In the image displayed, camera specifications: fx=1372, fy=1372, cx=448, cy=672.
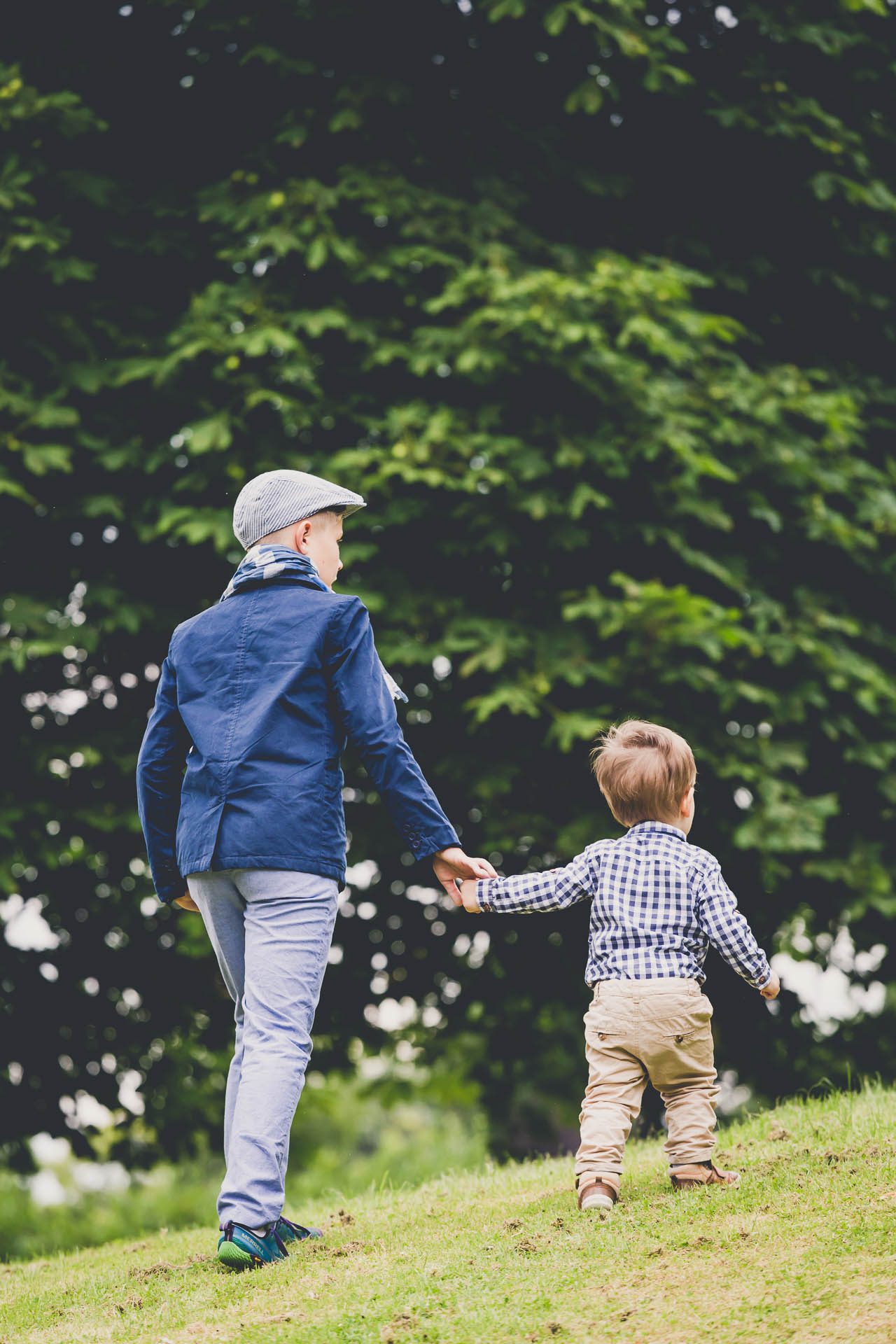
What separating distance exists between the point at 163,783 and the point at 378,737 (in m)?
0.75

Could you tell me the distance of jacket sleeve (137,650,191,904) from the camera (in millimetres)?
4094

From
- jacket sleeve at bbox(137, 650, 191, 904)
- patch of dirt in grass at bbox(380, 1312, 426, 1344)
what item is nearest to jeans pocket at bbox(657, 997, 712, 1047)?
patch of dirt in grass at bbox(380, 1312, 426, 1344)

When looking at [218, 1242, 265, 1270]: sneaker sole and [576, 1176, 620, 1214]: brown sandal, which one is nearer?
[218, 1242, 265, 1270]: sneaker sole

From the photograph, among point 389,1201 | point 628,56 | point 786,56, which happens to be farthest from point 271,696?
point 786,56

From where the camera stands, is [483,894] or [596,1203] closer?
[596,1203]

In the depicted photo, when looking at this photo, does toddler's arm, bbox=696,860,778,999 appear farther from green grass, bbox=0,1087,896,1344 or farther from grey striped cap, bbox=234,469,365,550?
grey striped cap, bbox=234,469,365,550

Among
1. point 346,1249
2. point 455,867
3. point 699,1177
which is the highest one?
point 455,867

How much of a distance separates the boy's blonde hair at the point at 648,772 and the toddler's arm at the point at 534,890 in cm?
18

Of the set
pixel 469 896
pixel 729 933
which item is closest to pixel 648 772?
pixel 729 933

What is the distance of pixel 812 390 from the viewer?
8.16 meters

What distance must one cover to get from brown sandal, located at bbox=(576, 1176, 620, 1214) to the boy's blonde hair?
1019mm

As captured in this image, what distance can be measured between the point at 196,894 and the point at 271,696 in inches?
24.2

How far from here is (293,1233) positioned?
407 centimetres

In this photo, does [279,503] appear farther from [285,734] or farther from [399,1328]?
[399,1328]
